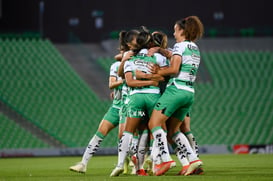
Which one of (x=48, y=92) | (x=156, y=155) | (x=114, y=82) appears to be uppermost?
(x=114, y=82)

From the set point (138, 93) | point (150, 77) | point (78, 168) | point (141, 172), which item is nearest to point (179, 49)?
point (150, 77)

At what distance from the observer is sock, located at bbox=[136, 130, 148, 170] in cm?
1005

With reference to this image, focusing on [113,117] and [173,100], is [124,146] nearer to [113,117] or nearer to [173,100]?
[173,100]

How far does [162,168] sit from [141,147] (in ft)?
3.80

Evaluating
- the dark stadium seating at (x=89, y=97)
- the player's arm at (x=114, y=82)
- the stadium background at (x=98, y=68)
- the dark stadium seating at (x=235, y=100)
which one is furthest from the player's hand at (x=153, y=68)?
the dark stadium seating at (x=235, y=100)

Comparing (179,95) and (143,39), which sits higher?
(143,39)

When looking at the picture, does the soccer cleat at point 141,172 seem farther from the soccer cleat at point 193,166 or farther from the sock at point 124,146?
the soccer cleat at point 193,166

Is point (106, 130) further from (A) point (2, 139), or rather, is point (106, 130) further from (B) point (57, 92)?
(B) point (57, 92)

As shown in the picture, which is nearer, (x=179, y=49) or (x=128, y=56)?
(x=179, y=49)

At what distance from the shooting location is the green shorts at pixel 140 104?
9.19m

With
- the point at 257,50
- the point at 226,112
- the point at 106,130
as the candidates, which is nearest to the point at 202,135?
the point at 226,112

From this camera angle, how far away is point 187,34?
30.7ft

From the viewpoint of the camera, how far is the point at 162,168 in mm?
9070

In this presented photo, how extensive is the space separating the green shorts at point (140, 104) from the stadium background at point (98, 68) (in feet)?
41.2
